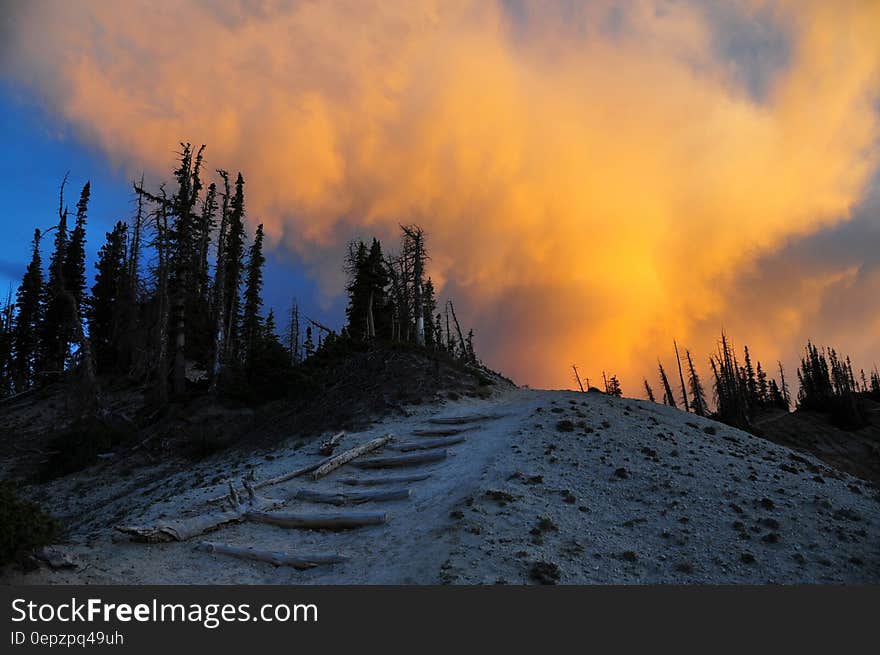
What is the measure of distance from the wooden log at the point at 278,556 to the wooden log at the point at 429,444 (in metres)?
7.00

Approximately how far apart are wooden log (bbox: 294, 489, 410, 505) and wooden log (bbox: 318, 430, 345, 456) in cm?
346

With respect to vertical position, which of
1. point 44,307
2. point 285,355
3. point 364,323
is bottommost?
point 285,355

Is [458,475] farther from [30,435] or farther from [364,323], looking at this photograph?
[364,323]

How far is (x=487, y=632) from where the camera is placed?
21.9 feet

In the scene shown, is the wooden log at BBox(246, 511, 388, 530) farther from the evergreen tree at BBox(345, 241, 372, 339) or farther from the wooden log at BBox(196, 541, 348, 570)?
the evergreen tree at BBox(345, 241, 372, 339)

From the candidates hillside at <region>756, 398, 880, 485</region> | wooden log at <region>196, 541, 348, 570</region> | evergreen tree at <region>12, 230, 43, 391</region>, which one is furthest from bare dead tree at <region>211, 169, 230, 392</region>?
hillside at <region>756, 398, 880, 485</region>

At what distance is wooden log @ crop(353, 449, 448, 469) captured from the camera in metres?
15.3

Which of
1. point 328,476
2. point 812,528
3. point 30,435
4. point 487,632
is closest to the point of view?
point 487,632

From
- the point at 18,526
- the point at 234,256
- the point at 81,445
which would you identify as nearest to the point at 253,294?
the point at 234,256

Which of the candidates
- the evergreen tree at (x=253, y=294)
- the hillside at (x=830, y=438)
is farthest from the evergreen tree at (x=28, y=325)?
the hillside at (x=830, y=438)

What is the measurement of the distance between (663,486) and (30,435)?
3456cm

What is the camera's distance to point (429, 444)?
16.8 metres

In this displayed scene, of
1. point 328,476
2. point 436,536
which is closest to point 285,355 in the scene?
point 328,476

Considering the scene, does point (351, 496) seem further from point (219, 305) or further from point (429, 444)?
point (219, 305)
